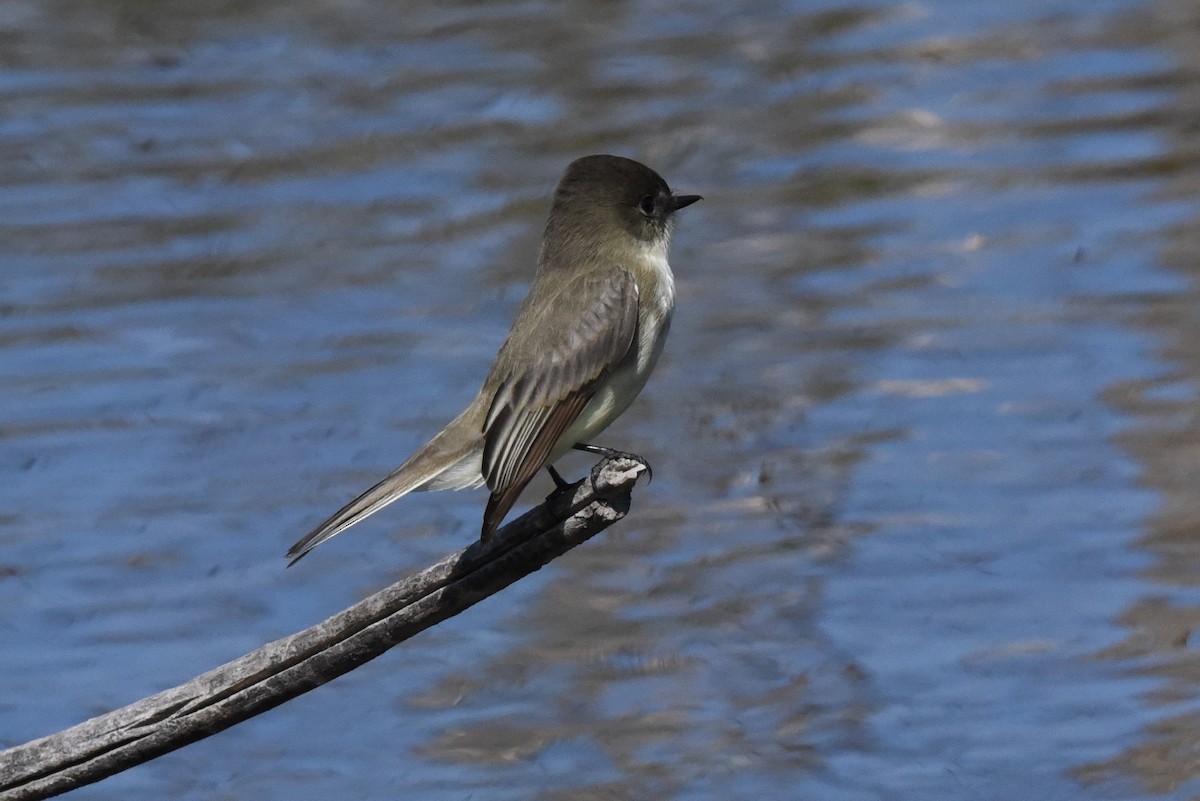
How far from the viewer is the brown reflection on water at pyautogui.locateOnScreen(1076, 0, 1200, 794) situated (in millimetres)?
7316

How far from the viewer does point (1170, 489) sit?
9.10 m

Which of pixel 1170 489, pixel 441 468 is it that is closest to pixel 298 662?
pixel 441 468

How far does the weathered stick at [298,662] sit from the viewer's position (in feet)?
17.4

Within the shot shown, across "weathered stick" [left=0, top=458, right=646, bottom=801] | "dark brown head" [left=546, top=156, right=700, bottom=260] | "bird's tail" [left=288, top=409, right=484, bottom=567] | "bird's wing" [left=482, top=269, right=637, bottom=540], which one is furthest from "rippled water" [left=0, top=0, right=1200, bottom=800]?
"weathered stick" [left=0, top=458, right=646, bottom=801]

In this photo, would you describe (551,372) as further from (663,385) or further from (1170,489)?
(663,385)

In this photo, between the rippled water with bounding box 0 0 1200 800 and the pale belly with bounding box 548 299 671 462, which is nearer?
the pale belly with bounding box 548 299 671 462

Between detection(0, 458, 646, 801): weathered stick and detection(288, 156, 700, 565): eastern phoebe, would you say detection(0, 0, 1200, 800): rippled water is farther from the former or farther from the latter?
detection(0, 458, 646, 801): weathered stick

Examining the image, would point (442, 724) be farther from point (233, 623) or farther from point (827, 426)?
point (827, 426)

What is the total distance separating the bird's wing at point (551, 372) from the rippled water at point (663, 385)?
1956 mm

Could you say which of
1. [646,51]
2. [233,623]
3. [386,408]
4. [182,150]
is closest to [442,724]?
[233,623]

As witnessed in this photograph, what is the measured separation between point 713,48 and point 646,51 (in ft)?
1.54

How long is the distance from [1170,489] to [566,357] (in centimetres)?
409

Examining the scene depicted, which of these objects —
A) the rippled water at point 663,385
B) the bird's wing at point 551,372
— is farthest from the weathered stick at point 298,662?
the rippled water at point 663,385

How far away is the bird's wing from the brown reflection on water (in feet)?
8.24
